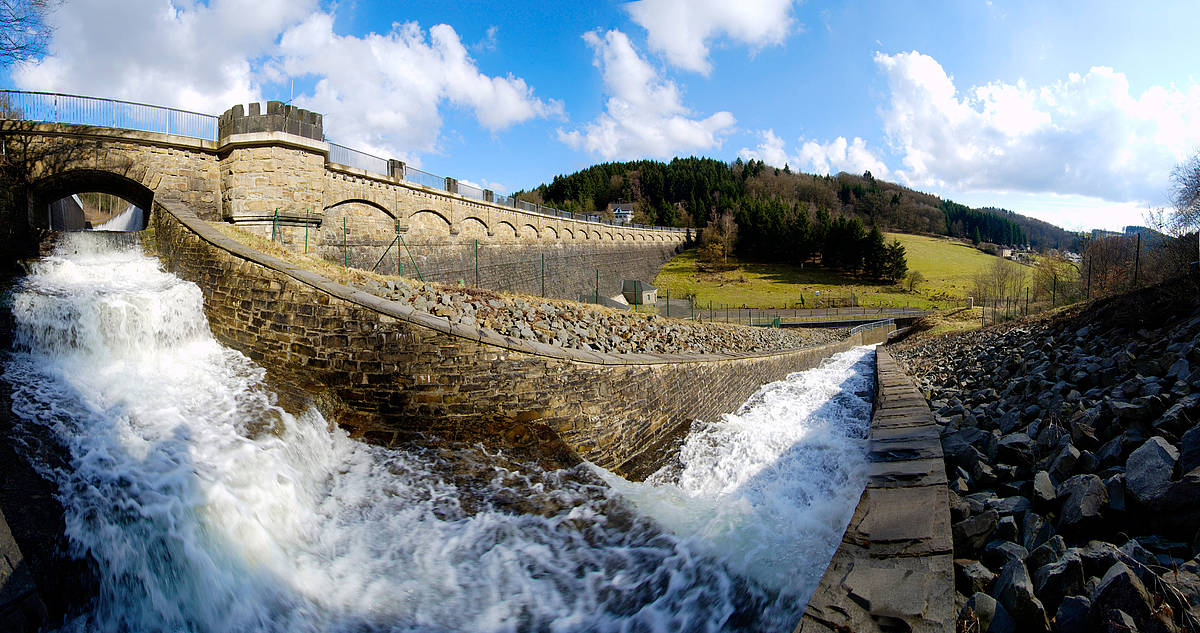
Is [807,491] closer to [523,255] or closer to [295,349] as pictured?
[295,349]

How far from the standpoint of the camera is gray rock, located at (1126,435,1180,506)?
9.64ft

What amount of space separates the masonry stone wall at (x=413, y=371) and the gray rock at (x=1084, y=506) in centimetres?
558

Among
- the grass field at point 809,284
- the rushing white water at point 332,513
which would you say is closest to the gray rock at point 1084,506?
the rushing white water at point 332,513

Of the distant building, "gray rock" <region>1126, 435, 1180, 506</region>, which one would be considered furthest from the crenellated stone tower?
the distant building

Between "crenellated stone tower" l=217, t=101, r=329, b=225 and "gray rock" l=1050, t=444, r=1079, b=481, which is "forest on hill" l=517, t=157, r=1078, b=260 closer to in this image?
"crenellated stone tower" l=217, t=101, r=329, b=225

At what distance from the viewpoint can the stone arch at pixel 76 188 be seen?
11414mm

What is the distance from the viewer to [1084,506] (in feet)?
10.1

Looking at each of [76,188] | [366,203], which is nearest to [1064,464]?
[366,203]

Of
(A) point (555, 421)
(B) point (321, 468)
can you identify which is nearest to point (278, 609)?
(B) point (321, 468)

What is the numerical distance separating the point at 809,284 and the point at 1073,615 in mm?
57147

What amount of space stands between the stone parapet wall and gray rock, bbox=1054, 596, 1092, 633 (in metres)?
0.46

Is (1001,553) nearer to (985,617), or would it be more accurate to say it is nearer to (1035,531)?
(1035,531)

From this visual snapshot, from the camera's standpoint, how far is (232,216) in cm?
1270

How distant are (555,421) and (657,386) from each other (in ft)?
8.61
